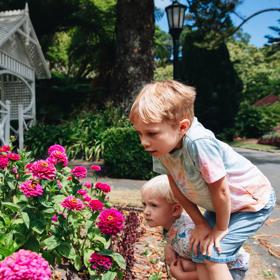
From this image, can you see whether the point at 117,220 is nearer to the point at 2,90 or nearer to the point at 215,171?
the point at 215,171

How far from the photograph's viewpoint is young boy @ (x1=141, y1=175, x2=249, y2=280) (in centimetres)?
206

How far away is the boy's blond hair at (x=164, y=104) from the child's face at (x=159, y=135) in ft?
0.09

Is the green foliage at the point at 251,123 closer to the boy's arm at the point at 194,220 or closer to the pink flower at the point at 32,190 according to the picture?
the boy's arm at the point at 194,220

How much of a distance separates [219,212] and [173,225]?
530mm

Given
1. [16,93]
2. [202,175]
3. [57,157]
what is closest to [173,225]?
[202,175]

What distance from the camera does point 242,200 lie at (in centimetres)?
187

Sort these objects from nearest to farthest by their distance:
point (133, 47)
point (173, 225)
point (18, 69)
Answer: point (173, 225)
point (18, 69)
point (133, 47)

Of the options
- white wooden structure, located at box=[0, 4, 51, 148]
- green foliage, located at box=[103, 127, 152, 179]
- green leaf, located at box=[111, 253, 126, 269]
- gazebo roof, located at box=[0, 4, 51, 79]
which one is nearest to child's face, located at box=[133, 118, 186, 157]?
green leaf, located at box=[111, 253, 126, 269]

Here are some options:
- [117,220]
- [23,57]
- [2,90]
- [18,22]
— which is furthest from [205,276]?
[2,90]

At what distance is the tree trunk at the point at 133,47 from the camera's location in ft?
33.7

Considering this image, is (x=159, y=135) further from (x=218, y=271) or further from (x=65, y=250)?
(x=65, y=250)

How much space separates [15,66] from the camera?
9.75 metres

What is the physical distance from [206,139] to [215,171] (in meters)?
0.15

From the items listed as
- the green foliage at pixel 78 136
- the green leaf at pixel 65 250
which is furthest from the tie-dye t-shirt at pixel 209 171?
the green foliage at pixel 78 136
